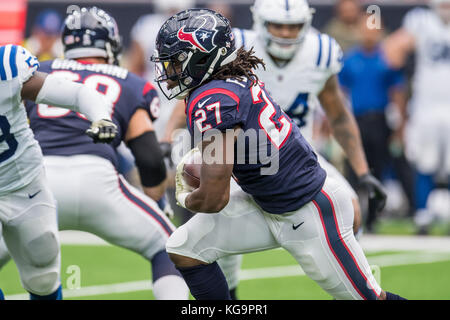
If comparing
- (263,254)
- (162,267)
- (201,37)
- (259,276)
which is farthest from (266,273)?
(201,37)

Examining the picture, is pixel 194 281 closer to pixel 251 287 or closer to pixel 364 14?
pixel 251 287

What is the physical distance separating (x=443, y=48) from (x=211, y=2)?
110 inches

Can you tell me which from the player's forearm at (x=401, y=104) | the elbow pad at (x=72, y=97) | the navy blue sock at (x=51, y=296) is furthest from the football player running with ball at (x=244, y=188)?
the player's forearm at (x=401, y=104)

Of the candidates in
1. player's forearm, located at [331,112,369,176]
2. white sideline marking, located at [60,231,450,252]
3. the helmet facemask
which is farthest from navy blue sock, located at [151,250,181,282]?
white sideline marking, located at [60,231,450,252]

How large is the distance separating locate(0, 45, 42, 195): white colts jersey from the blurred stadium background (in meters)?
0.88

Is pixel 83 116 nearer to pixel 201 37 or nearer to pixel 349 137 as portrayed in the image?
pixel 201 37

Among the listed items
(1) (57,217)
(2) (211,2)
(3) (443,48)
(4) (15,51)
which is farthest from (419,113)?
(4) (15,51)

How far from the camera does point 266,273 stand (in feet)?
20.4

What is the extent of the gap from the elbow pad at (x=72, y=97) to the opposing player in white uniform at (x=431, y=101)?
488cm

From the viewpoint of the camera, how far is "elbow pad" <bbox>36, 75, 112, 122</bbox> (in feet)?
11.9

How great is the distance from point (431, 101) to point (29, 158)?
532 cm

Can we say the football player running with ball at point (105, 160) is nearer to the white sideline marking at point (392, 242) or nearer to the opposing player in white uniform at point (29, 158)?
the opposing player in white uniform at point (29, 158)

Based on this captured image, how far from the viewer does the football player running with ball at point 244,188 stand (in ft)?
11.2

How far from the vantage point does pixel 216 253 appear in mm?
3658
